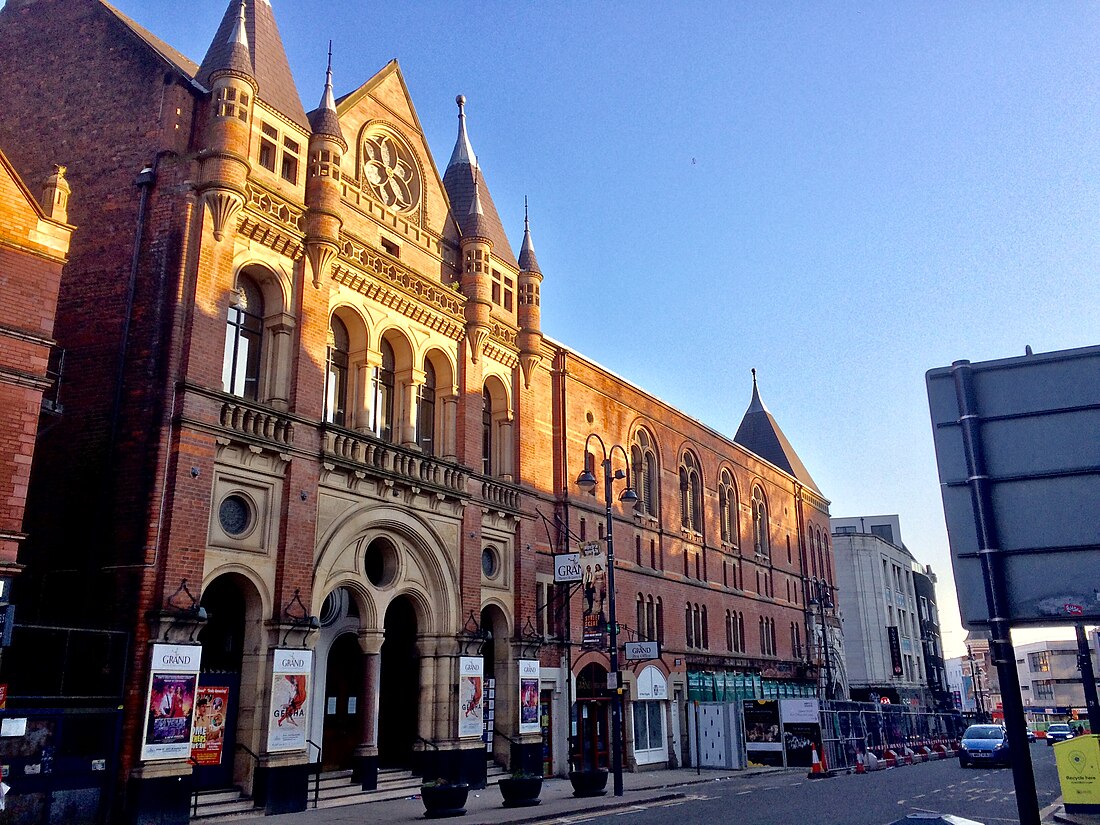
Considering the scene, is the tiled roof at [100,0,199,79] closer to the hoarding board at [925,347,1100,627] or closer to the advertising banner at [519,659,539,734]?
the advertising banner at [519,659,539,734]

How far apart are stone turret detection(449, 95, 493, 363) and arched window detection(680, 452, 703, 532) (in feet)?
53.6

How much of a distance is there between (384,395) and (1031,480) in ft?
75.2

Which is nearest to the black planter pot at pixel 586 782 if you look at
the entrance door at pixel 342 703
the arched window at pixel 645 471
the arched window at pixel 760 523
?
the entrance door at pixel 342 703

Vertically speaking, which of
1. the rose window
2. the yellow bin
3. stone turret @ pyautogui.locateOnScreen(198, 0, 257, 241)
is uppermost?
the rose window

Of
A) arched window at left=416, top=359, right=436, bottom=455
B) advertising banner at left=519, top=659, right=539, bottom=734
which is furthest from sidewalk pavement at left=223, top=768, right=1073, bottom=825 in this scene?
arched window at left=416, top=359, right=436, bottom=455

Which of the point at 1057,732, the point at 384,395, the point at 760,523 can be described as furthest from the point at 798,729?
the point at 1057,732

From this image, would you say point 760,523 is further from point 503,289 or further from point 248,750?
point 248,750

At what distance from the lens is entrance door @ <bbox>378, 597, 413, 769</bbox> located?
2609cm

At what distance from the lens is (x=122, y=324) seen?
20734 millimetres

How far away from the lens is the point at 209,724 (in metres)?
19.4

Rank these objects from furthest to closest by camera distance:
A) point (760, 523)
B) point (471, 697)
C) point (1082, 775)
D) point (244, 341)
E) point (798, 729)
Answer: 1. point (760, 523)
2. point (798, 729)
3. point (471, 697)
4. point (244, 341)
5. point (1082, 775)

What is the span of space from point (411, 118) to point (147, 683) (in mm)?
19050

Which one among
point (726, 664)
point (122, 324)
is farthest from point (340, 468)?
point (726, 664)

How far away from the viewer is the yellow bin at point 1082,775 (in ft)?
56.1
